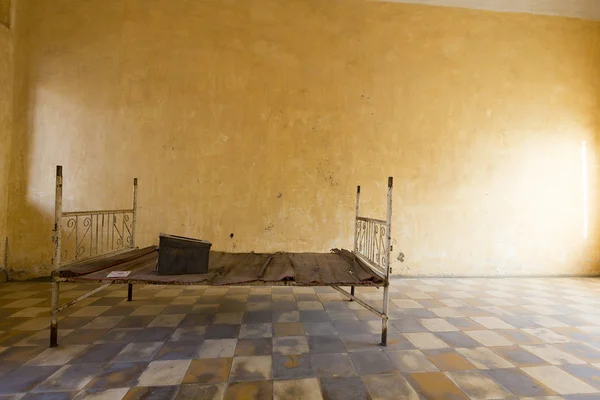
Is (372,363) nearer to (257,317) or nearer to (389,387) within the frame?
(389,387)

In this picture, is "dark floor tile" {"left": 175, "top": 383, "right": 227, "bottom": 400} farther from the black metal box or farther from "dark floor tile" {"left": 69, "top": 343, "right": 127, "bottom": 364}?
the black metal box

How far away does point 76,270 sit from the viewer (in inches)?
105

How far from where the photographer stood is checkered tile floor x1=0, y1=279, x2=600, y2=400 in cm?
204

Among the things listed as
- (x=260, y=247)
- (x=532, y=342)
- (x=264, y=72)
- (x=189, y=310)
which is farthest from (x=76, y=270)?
(x=532, y=342)

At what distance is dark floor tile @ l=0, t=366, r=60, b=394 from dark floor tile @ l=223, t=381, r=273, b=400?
131 centimetres

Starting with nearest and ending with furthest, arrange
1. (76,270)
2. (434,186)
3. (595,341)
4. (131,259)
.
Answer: (76,270) < (595,341) < (131,259) < (434,186)

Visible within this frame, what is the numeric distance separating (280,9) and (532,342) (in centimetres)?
561

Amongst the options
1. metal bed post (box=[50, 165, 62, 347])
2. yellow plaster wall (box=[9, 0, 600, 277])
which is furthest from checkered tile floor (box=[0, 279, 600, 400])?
yellow plaster wall (box=[9, 0, 600, 277])

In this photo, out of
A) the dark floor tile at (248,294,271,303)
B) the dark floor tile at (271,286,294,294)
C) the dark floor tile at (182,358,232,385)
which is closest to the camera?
Answer: the dark floor tile at (182,358,232,385)

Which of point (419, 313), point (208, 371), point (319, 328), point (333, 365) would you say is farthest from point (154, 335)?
point (419, 313)

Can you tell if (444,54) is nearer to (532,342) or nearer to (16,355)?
(532,342)

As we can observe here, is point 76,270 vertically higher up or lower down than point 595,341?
higher up

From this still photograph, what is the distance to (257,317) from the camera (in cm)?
329

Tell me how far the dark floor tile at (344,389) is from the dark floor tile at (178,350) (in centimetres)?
112
